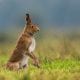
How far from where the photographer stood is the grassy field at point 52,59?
12062 mm

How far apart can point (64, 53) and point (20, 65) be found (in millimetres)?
5321

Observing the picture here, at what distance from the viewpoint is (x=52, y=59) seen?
18.2 m

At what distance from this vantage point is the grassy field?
12.1 meters

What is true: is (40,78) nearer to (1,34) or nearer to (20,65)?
(20,65)

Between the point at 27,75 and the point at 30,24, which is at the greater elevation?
the point at 30,24

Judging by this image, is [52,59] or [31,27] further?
[52,59]

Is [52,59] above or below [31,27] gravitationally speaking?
below

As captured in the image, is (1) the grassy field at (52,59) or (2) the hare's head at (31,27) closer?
(1) the grassy field at (52,59)

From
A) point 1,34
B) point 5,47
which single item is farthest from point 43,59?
point 1,34

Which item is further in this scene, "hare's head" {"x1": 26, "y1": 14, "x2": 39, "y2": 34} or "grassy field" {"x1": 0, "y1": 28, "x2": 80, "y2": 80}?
"hare's head" {"x1": 26, "y1": 14, "x2": 39, "y2": 34}

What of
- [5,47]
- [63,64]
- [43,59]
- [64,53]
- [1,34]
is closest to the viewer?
[63,64]

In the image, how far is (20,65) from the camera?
47.3 feet

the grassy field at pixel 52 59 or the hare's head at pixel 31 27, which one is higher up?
the hare's head at pixel 31 27

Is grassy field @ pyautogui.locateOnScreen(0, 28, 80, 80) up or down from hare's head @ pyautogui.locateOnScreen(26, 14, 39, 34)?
down
